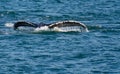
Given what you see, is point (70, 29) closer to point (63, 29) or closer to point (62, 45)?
point (63, 29)

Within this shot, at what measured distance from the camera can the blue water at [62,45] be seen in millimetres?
32562

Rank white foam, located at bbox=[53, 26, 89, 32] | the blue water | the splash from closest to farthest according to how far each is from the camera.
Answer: the blue water → the splash → white foam, located at bbox=[53, 26, 89, 32]


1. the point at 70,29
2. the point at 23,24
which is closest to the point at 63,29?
the point at 70,29

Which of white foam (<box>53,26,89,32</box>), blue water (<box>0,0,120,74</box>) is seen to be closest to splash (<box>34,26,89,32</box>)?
white foam (<box>53,26,89,32</box>)

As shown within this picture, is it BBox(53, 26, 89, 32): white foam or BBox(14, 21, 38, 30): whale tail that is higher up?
BBox(14, 21, 38, 30): whale tail

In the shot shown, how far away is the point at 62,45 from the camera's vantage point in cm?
3778

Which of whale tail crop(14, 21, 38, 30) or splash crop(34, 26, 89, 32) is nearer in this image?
splash crop(34, 26, 89, 32)

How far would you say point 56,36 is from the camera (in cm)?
4016

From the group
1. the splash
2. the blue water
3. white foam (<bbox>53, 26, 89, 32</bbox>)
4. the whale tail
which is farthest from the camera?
the whale tail

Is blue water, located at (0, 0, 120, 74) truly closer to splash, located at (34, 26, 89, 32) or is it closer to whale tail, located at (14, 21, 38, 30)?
splash, located at (34, 26, 89, 32)

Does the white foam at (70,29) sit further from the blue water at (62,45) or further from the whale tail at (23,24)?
the whale tail at (23,24)

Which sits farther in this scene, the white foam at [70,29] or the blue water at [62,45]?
the white foam at [70,29]

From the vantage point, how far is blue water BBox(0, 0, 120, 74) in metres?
32.6

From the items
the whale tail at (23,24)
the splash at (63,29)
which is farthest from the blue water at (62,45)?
the whale tail at (23,24)
